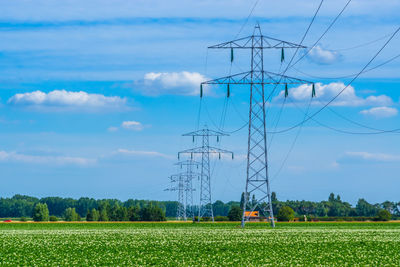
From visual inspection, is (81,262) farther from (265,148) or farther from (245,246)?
(265,148)

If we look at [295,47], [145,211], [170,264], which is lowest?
[170,264]

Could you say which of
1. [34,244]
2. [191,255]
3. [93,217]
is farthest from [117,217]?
→ [191,255]

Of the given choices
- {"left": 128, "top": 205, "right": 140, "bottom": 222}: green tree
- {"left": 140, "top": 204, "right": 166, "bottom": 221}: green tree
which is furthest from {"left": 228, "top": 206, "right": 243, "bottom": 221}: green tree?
{"left": 128, "top": 205, "right": 140, "bottom": 222}: green tree

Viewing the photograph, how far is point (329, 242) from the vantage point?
47.8 meters

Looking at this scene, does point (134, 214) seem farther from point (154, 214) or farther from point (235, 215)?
point (235, 215)

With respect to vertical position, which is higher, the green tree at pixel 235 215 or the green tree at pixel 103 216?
the green tree at pixel 103 216

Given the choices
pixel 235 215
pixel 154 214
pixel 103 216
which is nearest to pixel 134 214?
pixel 154 214

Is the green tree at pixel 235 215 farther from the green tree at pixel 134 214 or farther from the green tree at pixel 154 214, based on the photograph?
the green tree at pixel 134 214

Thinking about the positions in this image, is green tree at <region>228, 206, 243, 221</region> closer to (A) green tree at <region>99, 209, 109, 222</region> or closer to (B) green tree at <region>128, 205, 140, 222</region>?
(B) green tree at <region>128, 205, 140, 222</region>

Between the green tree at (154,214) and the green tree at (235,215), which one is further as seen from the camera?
the green tree at (154,214)

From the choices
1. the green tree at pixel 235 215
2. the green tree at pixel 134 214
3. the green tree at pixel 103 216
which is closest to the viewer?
the green tree at pixel 235 215

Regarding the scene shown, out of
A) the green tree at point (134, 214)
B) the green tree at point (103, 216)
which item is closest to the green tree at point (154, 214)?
the green tree at point (134, 214)

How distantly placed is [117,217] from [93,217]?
A: 58.8ft

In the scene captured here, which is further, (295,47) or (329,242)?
(295,47)
